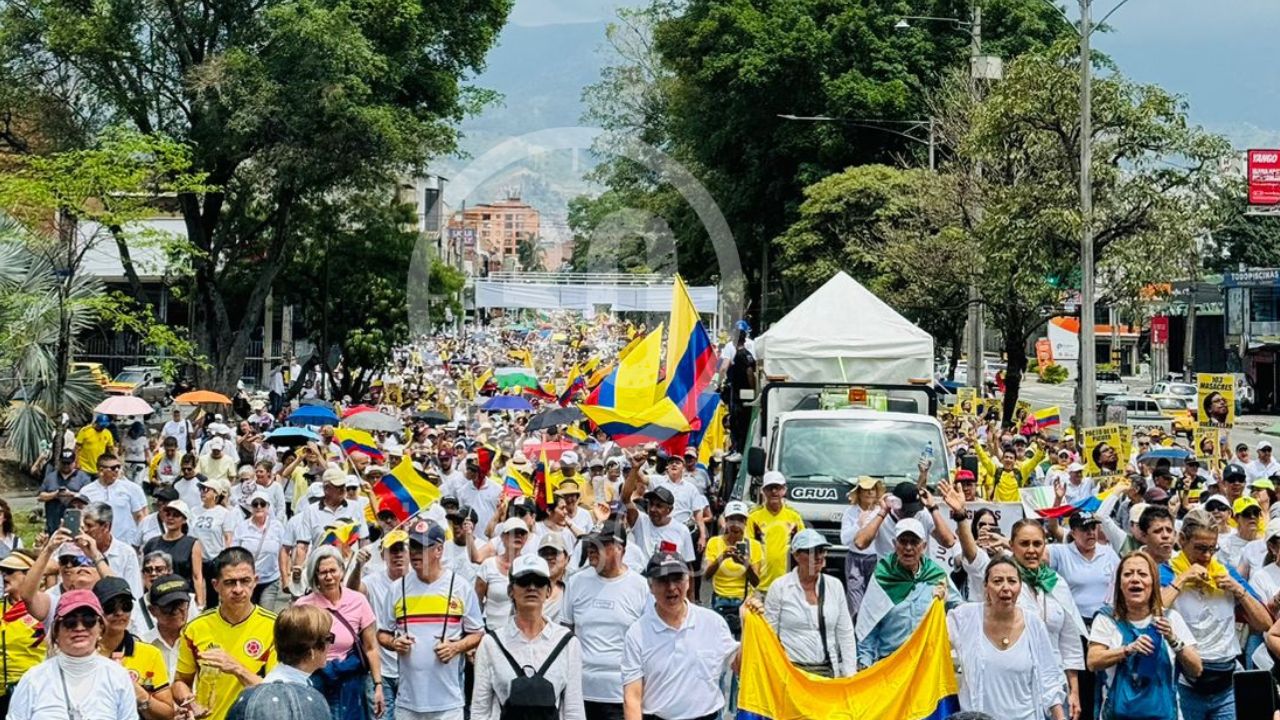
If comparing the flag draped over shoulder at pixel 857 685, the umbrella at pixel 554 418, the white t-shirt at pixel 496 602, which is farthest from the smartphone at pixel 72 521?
the umbrella at pixel 554 418

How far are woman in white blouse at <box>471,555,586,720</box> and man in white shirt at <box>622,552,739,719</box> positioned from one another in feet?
1.03

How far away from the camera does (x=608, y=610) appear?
27.1 ft

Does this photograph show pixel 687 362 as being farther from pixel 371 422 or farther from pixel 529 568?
pixel 529 568

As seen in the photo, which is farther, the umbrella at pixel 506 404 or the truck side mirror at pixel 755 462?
the umbrella at pixel 506 404

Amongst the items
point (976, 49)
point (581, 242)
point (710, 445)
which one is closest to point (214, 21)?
point (976, 49)

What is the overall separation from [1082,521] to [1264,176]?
144 ft

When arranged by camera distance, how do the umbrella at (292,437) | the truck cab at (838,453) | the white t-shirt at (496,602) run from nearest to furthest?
1. the white t-shirt at (496,602)
2. the truck cab at (838,453)
3. the umbrella at (292,437)

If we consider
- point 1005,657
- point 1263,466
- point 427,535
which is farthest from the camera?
point 1263,466

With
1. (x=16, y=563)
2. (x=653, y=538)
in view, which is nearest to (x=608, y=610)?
(x=16, y=563)

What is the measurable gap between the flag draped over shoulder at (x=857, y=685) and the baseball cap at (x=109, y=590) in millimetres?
2933

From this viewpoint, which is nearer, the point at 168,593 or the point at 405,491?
the point at 168,593

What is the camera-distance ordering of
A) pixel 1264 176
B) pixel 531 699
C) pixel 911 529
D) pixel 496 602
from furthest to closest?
pixel 1264 176 < pixel 496 602 < pixel 911 529 < pixel 531 699

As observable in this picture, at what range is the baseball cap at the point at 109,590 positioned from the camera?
23.2ft

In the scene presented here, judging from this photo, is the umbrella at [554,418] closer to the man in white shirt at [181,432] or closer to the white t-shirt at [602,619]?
the man in white shirt at [181,432]
